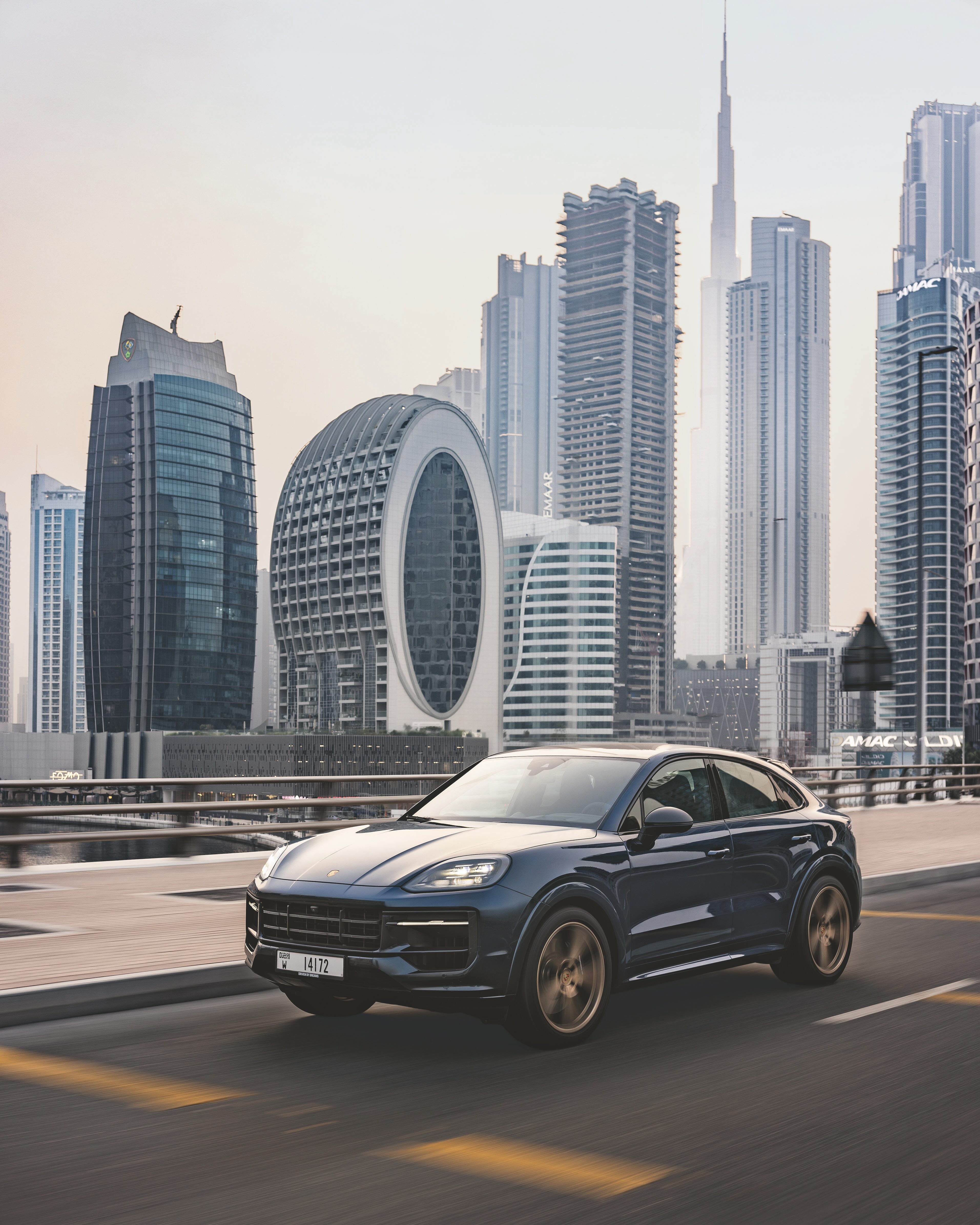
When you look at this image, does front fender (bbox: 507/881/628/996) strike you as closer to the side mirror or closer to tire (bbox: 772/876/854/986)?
the side mirror

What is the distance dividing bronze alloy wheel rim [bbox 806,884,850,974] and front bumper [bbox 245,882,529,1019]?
9.23 feet

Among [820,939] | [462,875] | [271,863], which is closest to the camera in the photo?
[462,875]

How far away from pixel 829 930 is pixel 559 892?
2.82 m

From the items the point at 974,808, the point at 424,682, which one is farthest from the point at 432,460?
the point at 974,808

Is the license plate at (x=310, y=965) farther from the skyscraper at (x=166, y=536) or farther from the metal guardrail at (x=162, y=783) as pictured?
the skyscraper at (x=166, y=536)

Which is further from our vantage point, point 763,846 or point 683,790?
point 763,846

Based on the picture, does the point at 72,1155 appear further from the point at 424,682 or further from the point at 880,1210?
the point at 424,682

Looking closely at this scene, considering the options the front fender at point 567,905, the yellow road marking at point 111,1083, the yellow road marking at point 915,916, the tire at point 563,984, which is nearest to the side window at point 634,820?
the front fender at point 567,905

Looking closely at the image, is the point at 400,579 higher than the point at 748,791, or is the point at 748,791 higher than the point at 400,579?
the point at 400,579

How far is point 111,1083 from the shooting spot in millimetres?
5879

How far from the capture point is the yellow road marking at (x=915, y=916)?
39.4 feet

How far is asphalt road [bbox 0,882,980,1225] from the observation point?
14.2 feet

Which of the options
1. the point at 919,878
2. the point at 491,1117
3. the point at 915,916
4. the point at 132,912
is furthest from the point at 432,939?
the point at 919,878

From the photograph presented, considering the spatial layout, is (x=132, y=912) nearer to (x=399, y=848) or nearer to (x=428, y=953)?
(x=399, y=848)
